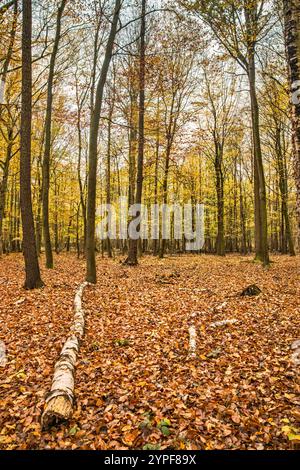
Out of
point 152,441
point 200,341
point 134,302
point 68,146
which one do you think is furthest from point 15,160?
point 152,441

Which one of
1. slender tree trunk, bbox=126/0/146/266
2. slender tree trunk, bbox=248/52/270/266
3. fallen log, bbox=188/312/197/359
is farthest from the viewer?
slender tree trunk, bbox=126/0/146/266

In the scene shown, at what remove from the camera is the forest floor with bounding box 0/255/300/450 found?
3455 millimetres

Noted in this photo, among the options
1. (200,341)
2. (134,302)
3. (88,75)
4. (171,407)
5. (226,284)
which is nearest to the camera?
(171,407)

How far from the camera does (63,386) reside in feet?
13.5

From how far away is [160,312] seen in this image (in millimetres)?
7711

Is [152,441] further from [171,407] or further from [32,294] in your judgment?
[32,294]

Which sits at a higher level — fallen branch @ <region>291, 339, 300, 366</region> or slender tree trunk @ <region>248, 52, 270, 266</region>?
slender tree trunk @ <region>248, 52, 270, 266</region>

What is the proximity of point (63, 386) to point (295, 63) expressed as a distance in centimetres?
641

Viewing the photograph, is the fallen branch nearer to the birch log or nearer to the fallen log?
the fallen log

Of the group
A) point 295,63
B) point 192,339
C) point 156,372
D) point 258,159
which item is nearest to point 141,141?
point 258,159

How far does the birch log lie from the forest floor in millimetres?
131

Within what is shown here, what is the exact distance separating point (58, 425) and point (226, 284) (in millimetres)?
8009

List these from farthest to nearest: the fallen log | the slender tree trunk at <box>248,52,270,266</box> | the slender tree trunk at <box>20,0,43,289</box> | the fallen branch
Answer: the slender tree trunk at <box>248,52,270,266</box> < the slender tree trunk at <box>20,0,43,289</box> < the fallen log < the fallen branch

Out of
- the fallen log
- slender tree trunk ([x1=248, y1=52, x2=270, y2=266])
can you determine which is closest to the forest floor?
the fallen log
